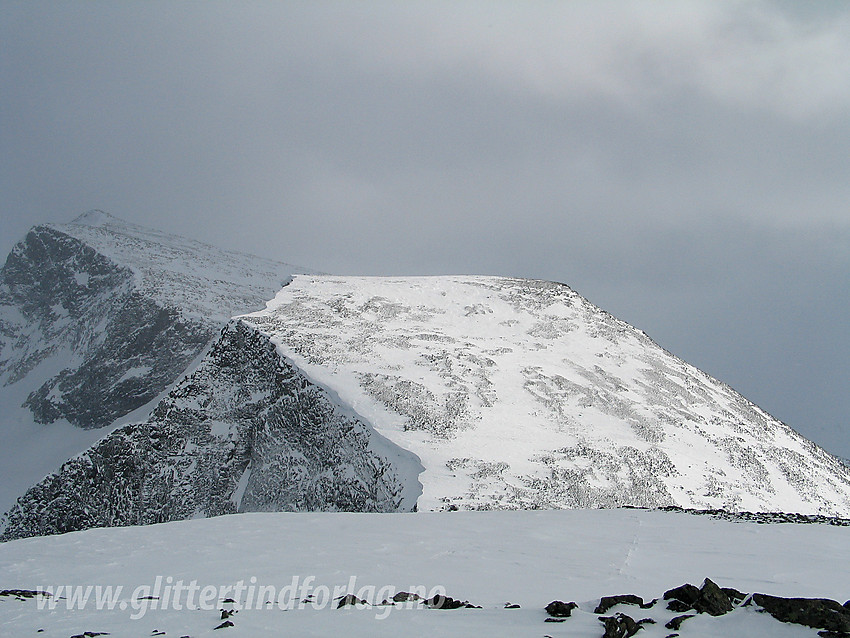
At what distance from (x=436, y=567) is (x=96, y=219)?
145 meters

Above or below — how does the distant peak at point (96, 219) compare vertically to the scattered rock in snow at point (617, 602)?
above

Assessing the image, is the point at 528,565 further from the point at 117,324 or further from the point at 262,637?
the point at 117,324

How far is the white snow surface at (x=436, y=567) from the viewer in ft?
29.7

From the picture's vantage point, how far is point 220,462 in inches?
1971

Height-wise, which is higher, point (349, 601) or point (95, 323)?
point (95, 323)

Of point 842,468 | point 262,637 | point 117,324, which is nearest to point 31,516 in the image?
point 117,324

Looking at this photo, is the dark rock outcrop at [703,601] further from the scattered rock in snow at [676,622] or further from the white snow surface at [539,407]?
the white snow surface at [539,407]

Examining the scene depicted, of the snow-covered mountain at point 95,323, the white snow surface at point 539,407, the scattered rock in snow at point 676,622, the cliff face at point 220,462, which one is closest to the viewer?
the scattered rock in snow at point 676,622

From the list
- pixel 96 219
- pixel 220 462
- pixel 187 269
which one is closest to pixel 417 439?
pixel 220 462

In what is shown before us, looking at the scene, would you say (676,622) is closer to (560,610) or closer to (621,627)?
(621,627)

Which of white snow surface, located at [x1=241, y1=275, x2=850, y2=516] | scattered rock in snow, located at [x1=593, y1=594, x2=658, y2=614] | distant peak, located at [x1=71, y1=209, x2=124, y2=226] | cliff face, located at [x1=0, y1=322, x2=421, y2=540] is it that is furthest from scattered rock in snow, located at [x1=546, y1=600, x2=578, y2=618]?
distant peak, located at [x1=71, y1=209, x2=124, y2=226]

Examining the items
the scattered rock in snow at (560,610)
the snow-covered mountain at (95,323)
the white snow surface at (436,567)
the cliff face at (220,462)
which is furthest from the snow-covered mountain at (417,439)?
the scattered rock in snow at (560,610)

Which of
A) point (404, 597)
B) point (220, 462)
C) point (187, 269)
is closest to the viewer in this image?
point (404, 597)

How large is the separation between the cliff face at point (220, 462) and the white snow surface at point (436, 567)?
67.0 ft
